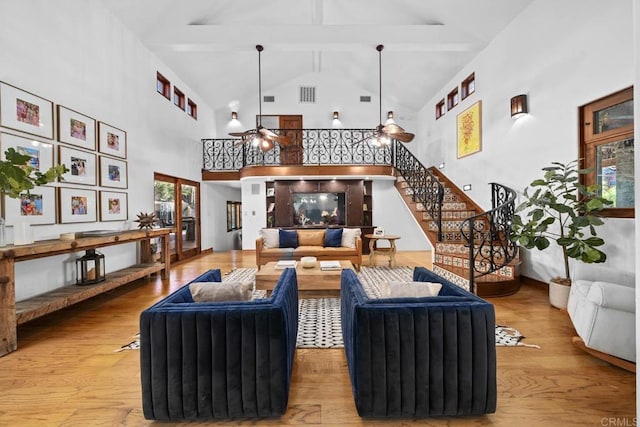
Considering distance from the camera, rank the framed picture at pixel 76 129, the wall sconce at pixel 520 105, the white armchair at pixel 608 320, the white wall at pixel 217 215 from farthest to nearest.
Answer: the white wall at pixel 217 215
the wall sconce at pixel 520 105
the framed picture at pixel 76 129
the white armchair at pixel 608 320

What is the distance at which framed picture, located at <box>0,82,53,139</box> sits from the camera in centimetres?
318

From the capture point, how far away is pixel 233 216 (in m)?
11.0

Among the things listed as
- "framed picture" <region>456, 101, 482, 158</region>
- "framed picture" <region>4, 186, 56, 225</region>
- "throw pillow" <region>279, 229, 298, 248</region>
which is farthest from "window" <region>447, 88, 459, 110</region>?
"framed picture" <region>4, 186, 56, 225</region>

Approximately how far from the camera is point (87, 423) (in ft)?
6.03

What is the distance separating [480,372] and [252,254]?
23.2ft

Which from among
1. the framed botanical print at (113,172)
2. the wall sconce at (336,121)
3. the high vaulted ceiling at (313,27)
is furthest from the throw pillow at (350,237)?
the wall sconce at (336,121)

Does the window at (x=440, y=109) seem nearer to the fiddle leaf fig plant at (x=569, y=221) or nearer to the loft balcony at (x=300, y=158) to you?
the loft balcony at (x=300, y=158)

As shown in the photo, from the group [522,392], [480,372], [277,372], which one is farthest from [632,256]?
[277,372]

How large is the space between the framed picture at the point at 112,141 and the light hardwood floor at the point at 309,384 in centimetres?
271

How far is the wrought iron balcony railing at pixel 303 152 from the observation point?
884 cm

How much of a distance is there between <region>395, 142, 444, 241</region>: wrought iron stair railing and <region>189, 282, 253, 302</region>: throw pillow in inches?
169

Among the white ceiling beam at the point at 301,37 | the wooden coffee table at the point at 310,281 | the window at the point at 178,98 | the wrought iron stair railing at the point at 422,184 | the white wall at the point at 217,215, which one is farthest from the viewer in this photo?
the white wall at the point at 217,215

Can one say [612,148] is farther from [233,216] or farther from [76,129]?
[233,216]

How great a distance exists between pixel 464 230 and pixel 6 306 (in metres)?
6.73
